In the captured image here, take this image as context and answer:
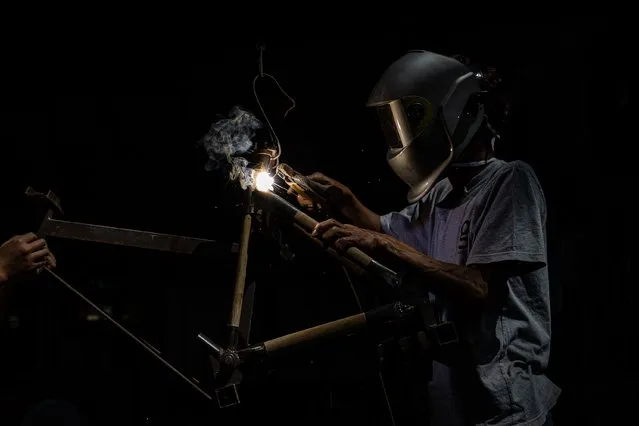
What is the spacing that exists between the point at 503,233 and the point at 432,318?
52 centimetres

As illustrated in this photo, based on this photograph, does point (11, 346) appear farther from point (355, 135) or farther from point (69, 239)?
point (355, 135)

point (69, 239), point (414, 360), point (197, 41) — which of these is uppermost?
point (197, 41)

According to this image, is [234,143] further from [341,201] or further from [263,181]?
[341,201]

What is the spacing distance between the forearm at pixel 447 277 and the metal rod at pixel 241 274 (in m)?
0.77

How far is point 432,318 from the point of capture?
8.63ft

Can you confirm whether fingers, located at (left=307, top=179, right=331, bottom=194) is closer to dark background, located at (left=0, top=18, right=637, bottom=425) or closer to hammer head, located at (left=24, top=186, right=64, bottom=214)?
dark background, located at (left=0, top=18, right=637, bottom=425)

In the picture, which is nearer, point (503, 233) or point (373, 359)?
point (503, 233)

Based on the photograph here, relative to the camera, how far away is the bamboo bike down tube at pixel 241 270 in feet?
9.34

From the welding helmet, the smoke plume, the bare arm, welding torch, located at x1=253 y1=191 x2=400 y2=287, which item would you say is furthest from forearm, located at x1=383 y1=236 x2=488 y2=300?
the smoke plume

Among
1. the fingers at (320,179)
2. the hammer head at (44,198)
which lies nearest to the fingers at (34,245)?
the hammer head at (44,198)

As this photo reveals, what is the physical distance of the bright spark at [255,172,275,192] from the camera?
10.1ft

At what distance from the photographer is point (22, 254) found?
2.96m

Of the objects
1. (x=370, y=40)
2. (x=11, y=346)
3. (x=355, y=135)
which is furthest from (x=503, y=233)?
(x=11, y=346)

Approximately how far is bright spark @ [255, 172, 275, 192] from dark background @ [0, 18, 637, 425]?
3.35 ft
